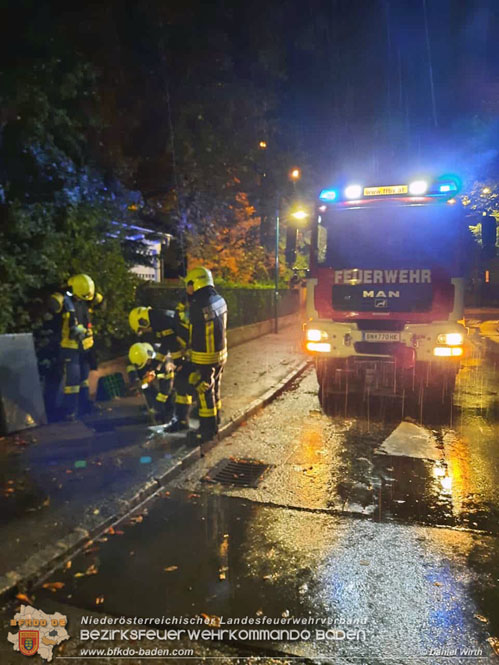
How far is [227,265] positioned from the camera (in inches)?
939

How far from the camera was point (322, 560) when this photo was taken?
12.1 ft

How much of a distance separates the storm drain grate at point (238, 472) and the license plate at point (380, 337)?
313cm

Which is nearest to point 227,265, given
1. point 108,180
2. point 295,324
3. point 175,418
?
point 295,324

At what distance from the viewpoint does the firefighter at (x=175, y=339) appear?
627cm

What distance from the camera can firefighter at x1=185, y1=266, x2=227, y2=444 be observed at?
19.3ft

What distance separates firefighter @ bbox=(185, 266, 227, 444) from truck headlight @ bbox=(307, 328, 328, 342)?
98.6 inches

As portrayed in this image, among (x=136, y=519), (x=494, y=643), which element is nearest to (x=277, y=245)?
(x=136, y=519)

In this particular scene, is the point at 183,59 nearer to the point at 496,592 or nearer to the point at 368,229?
the point at 368,229

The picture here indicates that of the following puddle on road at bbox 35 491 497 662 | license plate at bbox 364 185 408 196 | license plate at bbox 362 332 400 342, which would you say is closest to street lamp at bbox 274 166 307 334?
license plate at bbox 364 185 408 196

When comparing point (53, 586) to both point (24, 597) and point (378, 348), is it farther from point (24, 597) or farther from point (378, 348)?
point (378, 348)

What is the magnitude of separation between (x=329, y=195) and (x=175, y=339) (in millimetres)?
3850

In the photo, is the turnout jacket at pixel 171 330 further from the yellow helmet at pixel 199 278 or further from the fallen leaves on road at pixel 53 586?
the fallen leaves on road at pixel 53 586

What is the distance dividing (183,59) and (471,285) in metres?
9.10

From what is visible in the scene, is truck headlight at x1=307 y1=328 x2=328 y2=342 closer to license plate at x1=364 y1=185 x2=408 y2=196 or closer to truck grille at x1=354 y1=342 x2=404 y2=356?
truck grille at x1=354 y1=342 x2=404 y2=356
